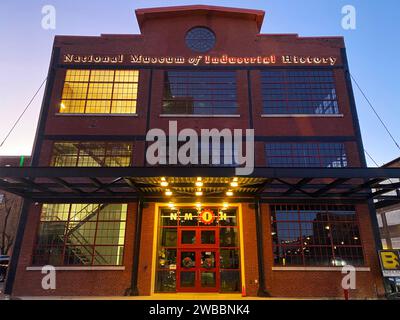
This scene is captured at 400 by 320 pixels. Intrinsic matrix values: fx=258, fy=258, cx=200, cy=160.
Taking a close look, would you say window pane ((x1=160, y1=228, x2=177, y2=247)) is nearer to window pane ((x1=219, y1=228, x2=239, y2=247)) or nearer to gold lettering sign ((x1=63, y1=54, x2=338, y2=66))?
window pane ((x1=219, y1=228, x2=239, y2=247))

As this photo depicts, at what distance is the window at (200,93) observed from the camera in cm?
1766

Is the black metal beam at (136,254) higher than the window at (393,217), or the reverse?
the window at (393,217)

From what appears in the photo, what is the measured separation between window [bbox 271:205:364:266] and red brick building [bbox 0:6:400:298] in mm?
73

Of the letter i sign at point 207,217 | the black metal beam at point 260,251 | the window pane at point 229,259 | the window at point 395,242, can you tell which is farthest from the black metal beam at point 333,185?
the window at point 395,242

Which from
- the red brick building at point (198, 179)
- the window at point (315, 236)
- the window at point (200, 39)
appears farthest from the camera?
the window at point (200, 39)

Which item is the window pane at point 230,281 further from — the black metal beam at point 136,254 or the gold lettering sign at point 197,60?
the gold lettering sign at point 197,60

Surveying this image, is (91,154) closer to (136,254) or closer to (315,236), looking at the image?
(136,254)

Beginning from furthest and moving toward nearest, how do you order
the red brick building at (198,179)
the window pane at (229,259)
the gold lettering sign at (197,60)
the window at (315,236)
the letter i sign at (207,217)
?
the gold lettering sign at (197,60) → the letter i sign at (207,217) → the window pane at (229,259) → the window at (315,236) → the red brick building at (198,179)

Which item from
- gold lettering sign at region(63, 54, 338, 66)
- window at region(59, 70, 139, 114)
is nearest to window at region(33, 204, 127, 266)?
window at region(59, 70, 139, 114)

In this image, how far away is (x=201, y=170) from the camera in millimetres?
11055

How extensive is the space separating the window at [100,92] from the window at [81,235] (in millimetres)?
6610

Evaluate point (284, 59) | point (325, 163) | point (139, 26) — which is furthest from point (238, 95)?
point (139, 26)

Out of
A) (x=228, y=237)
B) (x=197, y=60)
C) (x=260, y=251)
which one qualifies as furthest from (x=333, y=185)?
(x=197, y=60)

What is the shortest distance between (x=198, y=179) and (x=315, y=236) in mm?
7904
